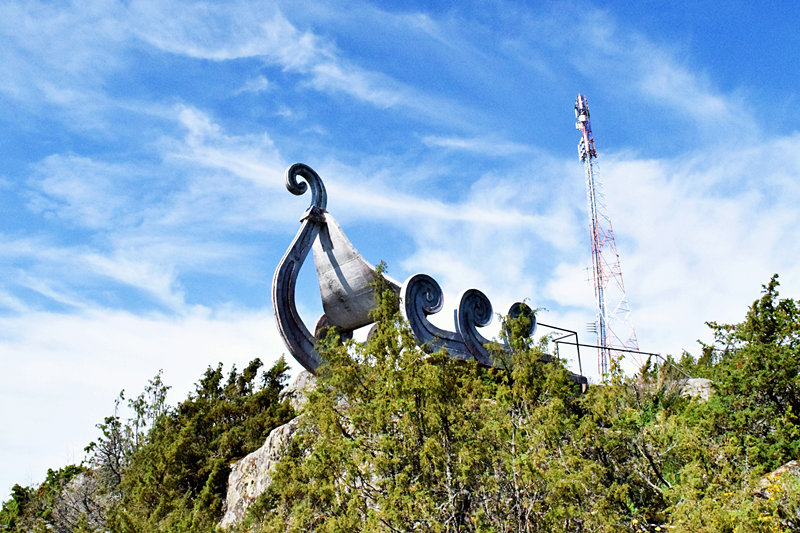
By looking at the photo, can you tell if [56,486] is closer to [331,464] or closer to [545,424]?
[331,464]

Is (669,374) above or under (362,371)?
above

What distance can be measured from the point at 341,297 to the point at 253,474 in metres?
3.72

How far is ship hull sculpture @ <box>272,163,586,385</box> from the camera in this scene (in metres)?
10.7

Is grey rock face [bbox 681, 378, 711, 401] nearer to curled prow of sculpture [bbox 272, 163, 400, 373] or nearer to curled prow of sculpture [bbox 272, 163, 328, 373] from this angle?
curled prow of sculpture [bbox 272, 163, 400, 373]

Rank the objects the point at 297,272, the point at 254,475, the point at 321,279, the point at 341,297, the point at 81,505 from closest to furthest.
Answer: the point at 254,475 < the point at 341,297 < the point at 297,272 < the point at 321,279 < the point at 81,505

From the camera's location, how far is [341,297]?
11977 mm

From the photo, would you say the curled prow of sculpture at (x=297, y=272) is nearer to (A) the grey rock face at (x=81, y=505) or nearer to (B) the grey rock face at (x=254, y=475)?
(B) the grey rock face at (x=254, y=475)

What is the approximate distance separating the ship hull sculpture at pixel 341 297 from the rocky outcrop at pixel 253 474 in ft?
8.00

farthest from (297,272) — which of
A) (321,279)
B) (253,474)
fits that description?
(253,474)

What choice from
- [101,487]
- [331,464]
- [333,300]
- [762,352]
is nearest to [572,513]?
[331,464]

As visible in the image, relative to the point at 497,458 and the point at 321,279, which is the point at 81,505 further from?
the point at 497,458

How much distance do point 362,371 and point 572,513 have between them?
1961 millimetres

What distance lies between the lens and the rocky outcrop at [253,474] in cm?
859

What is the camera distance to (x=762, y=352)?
8289 mm
